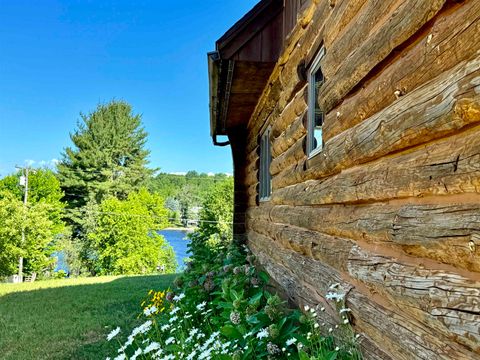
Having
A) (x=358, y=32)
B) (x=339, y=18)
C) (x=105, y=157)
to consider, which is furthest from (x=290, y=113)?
(x=105, y=157)

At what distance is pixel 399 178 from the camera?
1.70 m

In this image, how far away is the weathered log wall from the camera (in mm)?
1279

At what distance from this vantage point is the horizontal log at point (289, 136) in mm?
3731

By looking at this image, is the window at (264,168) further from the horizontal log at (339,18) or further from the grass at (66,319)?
the horizontal log at (339,18)

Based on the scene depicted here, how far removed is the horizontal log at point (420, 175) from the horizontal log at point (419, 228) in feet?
0.19

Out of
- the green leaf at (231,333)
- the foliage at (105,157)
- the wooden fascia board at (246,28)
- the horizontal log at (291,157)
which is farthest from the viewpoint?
the foliage at (105,157)

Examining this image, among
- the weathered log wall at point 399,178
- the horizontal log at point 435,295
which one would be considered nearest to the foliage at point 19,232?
the weathered log wall at point 399,178

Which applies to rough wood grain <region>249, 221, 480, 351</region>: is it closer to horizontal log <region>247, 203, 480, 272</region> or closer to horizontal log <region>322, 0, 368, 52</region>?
horizontal log <region>247, 203, 480, 272</region>

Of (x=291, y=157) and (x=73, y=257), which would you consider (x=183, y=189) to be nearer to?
(x=73, y=257)

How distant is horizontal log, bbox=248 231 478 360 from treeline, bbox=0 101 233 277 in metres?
22.1

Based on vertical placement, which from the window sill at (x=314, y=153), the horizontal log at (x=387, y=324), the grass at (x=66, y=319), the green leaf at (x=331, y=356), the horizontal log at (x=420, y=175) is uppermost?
the window sill at (x=314, y=153)

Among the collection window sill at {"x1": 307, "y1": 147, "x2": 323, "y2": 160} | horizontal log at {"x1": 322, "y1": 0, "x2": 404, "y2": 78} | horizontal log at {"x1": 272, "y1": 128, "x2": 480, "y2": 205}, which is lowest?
horizontal log at {"x1": 272, "y1": 128, "x2": 480, "y2": 205}

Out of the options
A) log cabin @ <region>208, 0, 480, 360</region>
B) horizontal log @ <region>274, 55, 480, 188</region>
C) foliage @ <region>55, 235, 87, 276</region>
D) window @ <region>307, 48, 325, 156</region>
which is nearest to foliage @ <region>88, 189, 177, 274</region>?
foliage @ <region>55, 235, 87, 276</region>

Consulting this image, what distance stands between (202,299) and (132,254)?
23342mm
